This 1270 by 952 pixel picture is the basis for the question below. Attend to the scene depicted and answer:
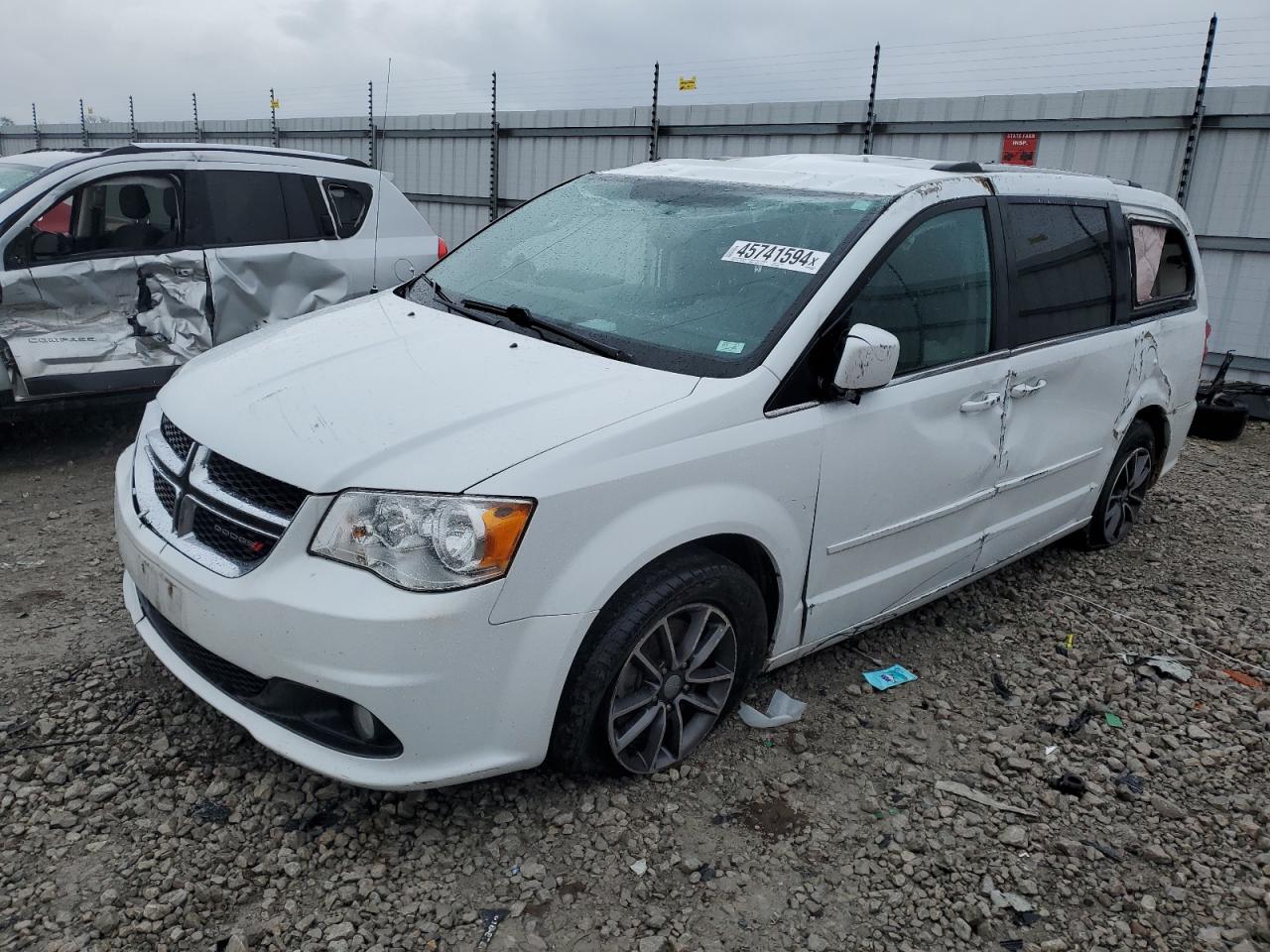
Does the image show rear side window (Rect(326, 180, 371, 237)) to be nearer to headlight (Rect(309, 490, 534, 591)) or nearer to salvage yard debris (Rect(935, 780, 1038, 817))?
headlight (Rect(309, 490, 534, 591))

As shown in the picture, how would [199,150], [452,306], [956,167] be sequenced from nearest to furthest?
[452,306]
[956,167]
[199,150]

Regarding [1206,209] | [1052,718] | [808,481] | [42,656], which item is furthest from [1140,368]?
[1206,209]

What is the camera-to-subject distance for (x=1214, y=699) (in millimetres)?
3705

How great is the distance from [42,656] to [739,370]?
8.37 feet

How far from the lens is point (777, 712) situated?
3354 millimetres

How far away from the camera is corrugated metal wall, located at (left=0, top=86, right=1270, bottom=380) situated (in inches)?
327

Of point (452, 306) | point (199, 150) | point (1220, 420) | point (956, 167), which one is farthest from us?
point (1220, 420)

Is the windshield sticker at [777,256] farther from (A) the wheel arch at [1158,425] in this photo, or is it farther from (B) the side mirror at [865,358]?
(A) the wheel arch at [1158,425]

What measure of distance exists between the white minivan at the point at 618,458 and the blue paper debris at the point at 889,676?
272mm

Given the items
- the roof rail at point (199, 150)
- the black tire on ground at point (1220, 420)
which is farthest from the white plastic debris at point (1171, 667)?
the roof rail at point (199, 150)

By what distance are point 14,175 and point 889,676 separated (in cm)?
569

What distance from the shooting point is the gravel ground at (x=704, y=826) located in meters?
2.40

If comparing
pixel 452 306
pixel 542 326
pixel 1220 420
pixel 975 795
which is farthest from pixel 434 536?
pixel 1220 420

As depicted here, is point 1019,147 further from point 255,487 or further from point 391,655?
point 391,655
